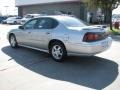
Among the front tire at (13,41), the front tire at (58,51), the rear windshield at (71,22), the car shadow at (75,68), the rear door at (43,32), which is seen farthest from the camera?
the front tire at (13,41)

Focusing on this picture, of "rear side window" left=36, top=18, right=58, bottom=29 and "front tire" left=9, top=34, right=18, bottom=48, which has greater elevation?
"rear side window" left=36, top=18, right=58, bottom=29

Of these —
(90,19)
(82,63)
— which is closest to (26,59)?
(82,63)

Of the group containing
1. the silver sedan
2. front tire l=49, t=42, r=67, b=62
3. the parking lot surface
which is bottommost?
the parking lot surface

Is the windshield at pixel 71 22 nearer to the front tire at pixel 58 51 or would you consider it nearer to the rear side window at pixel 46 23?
the rear side window at pixel 46 23

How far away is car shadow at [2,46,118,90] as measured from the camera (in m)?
6.21

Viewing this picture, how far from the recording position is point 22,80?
627 centimetres

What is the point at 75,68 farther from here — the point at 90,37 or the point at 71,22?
the point at 71,22

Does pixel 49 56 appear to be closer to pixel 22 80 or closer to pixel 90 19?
pixel 22 80

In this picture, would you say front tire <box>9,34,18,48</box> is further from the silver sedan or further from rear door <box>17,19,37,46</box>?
the silver sedan

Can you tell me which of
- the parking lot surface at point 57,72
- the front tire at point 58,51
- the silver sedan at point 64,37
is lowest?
the parking lot surface at point 57,72

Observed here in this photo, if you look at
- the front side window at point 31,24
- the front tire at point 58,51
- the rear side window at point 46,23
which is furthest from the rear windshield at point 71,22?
the front side window at point 31,24

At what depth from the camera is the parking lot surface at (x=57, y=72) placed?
19.2 feet

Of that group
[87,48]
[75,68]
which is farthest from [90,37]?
[75,68]

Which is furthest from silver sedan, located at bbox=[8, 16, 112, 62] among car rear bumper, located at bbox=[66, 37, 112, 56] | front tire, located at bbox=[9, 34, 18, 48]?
front tire, located at bbox=[9, 34, 18, 48]
